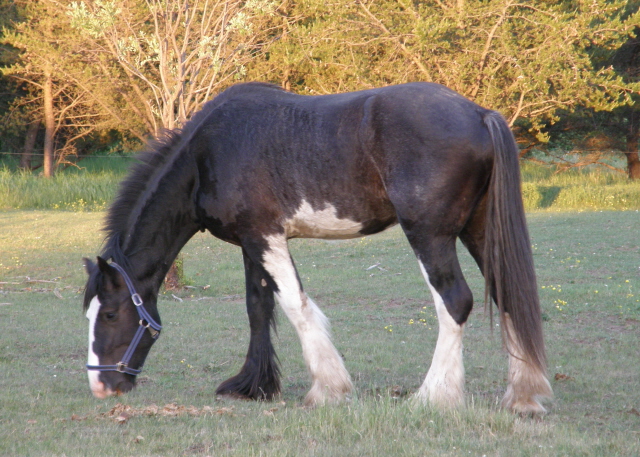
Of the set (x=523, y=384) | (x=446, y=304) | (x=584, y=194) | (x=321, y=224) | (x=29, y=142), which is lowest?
(x=29, y=142)

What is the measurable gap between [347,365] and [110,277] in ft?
6.72

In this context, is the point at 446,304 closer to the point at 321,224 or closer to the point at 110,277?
the point at 321,224

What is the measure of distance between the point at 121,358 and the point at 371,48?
1638 centimetres

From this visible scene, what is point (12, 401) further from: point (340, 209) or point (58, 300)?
point (58, 300)

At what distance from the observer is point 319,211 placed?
13.4ft

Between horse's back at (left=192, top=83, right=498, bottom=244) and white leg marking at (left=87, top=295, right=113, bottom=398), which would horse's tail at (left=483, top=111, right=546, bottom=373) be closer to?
horse's back at (left=192, top=83, right=498, bottom=244)

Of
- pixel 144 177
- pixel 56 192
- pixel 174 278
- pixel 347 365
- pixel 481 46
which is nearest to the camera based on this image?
pixel 144 177

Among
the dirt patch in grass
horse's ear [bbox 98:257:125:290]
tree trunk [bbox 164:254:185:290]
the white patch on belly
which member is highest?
the white patch on belly

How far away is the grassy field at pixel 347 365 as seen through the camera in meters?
3.24

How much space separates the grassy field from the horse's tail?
1.53 feet

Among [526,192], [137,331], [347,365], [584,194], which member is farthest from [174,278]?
[584,194]

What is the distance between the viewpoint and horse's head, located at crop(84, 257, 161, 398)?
4141 mm

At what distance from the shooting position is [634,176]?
22.0m

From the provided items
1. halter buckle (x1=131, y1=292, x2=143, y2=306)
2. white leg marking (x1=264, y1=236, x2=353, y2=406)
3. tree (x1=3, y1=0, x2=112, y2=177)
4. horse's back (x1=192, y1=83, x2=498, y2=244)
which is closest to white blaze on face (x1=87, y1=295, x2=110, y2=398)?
halter buckle (x1=131, y1=292, x2=143, y2=306)
